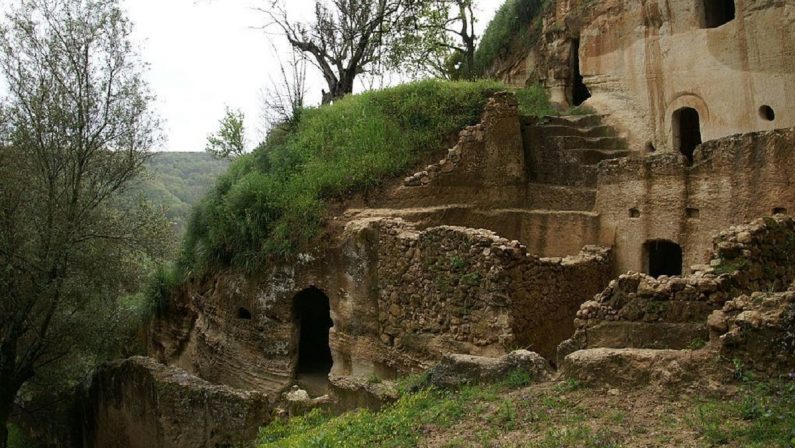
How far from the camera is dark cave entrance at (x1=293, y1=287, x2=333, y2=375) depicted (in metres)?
14.2

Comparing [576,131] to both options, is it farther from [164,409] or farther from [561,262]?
[164,409]

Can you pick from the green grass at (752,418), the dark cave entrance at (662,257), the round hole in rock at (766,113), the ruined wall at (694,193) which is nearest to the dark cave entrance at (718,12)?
the round hole in rock at (766,113)

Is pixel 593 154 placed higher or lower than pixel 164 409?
higher

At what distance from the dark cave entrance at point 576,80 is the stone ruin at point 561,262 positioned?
961 millimetres

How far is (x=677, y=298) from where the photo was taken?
7.08m

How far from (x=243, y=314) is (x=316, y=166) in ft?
10.9

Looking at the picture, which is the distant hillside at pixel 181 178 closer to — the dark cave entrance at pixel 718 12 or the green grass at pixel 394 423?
the dark cave entrance at pixel 718 12

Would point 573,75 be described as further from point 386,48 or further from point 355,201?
point 355,201

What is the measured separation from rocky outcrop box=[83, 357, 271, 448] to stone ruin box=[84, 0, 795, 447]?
42mm

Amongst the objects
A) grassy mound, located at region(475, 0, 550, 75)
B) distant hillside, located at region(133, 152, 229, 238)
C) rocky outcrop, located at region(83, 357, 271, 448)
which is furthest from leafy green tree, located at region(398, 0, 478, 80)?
distant hillside, located at region(133, 152, 229, 238)

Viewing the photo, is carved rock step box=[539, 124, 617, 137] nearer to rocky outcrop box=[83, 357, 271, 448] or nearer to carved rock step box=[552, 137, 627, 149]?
carved rock step box=[552, 137, 627, 149]

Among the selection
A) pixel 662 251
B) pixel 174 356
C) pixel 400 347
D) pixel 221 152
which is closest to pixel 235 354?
pixel 174 356

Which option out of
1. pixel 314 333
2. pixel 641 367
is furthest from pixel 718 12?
pixel 641 367

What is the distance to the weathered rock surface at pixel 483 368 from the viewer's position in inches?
267
